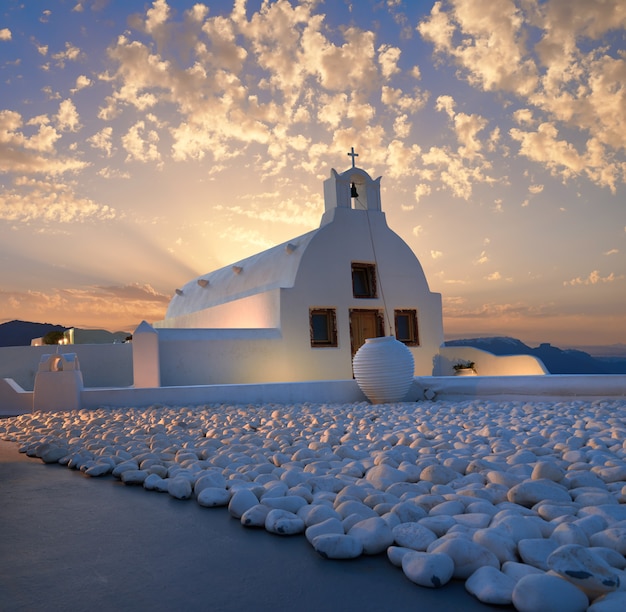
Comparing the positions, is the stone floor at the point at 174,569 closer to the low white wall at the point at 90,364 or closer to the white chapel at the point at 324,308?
the white chapel at the point at 324,308

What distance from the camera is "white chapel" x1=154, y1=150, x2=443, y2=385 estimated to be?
10672 mm

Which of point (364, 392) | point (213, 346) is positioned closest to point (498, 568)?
point (364, 392)

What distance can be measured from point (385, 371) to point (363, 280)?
5.67m

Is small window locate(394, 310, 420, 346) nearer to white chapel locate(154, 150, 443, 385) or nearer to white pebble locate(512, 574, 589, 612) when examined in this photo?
white chapel locate(154, 150, 443, 385)

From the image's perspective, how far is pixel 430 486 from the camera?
95.7 inches

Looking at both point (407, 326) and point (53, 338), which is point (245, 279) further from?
point (53, 338)

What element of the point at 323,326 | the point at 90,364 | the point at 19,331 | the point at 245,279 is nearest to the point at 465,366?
the point at 323,326

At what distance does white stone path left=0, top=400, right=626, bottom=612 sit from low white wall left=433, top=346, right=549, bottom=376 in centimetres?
611

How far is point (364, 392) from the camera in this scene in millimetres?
7473

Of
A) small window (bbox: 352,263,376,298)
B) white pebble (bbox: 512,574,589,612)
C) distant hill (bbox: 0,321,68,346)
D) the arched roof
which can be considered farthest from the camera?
distant hill (bbox: 0,321,68,346)

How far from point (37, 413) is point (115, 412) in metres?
1.29

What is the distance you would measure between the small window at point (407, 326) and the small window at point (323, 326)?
1.60 meters

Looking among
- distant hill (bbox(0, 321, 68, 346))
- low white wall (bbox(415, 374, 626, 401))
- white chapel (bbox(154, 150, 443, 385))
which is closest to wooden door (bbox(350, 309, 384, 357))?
white chapel (bbox(154, 150, 443, 385))

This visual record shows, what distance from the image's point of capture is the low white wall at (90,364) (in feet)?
36.0
